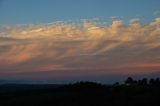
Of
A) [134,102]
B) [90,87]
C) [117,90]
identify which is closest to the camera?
[134,102]

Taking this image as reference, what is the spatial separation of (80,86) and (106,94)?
24.0m

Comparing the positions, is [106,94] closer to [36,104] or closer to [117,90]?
[117,90]

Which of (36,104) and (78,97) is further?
(78,97)

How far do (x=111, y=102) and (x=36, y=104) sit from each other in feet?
66.6

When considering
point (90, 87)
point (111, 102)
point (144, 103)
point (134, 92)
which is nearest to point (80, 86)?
point (90, 87)

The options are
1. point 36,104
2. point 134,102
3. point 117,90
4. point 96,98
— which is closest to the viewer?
point 134,102

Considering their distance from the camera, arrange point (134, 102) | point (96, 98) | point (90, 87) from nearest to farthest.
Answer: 1. point (134, 102)
2. point (96, 98)
3. point (90, 87)

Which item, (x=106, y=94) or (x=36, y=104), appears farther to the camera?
(x=106, y=94)

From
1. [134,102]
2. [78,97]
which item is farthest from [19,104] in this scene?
[134,102]

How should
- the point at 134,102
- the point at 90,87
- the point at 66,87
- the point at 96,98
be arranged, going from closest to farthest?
the point at 134,102 < the point at 96,98 < the point at 90,87 < the point at 66,87

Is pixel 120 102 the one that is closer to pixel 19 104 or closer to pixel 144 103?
pixel 144 103

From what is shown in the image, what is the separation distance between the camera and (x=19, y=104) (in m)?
110

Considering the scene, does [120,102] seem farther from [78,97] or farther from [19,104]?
[19,104]

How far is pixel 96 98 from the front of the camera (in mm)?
117000
